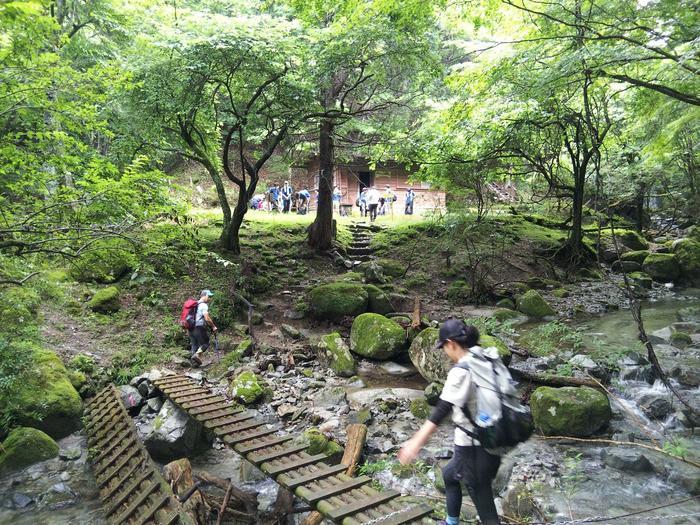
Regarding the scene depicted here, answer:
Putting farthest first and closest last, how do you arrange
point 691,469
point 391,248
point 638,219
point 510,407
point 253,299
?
point 638,219 → point 391,248 → point 253,299 → point 691,469 → point 510,407

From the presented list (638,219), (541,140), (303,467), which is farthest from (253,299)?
(638,219)

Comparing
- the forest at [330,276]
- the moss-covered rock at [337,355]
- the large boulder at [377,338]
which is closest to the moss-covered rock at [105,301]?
the forest at [330,276]

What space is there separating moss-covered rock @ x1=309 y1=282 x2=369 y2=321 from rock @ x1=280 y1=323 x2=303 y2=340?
0.91m

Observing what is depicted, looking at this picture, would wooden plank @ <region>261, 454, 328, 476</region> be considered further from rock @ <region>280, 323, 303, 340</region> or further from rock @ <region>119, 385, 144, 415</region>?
rock @ <region>280, 323, 303, 340</region>

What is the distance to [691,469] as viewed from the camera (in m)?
5.66

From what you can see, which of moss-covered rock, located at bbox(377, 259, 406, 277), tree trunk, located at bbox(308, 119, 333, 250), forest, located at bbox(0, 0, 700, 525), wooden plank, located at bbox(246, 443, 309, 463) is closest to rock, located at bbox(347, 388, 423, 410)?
forest, located at bbox(0, 0, 700, 525)

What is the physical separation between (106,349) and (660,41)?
11.8 meters

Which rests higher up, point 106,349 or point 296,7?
point 296,7

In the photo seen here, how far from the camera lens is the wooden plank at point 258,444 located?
5.52 metres

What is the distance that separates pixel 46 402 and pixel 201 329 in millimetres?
3375

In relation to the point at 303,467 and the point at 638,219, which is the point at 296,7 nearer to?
the point at 303,467

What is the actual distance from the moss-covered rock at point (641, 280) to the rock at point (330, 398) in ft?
40.6

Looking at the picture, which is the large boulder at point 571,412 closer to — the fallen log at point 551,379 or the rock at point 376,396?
the fallen log at point 551,379

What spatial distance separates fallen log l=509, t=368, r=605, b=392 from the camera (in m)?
7.62
